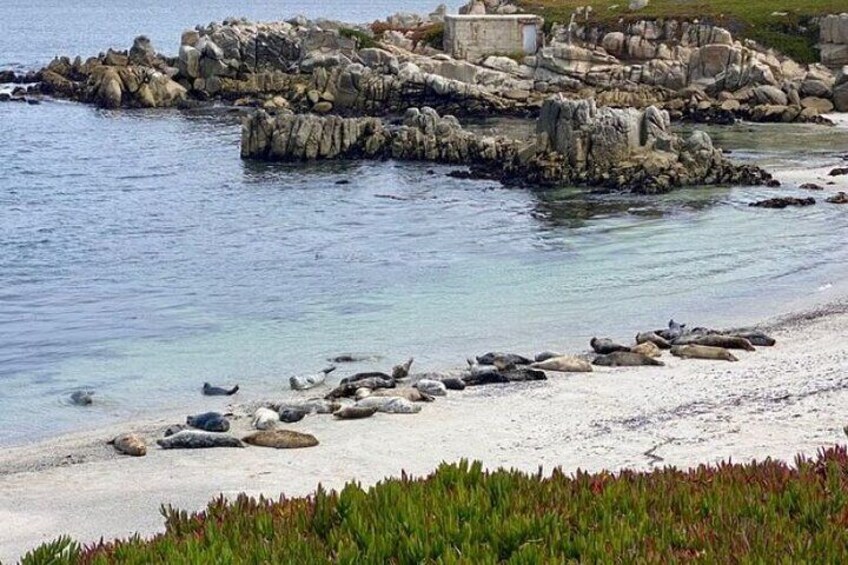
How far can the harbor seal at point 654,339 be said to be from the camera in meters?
22.2

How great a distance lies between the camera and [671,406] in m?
17.0

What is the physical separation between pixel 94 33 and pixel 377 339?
16194 centimetres

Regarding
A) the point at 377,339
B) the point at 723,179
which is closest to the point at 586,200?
the point at 723,179

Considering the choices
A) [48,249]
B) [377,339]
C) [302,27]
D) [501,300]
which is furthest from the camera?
[302,27]

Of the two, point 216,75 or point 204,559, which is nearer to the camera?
point 204,559

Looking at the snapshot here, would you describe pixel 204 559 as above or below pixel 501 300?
above

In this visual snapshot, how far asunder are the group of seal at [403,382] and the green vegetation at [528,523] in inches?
257

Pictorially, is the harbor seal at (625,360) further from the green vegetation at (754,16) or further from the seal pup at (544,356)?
the green vegetation at (754,16)

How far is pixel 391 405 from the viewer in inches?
686

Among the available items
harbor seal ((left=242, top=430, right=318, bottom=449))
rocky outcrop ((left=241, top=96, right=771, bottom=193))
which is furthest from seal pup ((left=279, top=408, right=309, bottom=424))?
rocky outcrop ((left=241, top=96, right=771, bottom=193))

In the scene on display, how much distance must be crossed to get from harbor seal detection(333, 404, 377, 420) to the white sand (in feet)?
1.03

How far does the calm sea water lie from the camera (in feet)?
77.3

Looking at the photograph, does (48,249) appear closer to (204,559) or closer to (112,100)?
(204,559)

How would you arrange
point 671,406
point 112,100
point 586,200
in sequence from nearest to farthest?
point 671,406 < point 586,200 < point 112,100
